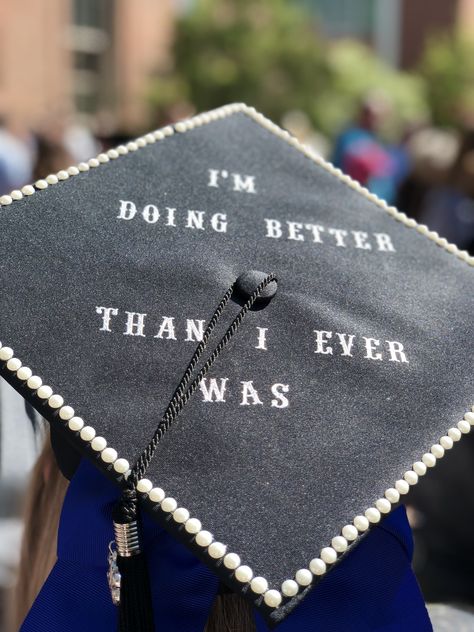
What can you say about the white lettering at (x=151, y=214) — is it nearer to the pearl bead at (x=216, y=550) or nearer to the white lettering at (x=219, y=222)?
the white lettering at (x=219, y=222)

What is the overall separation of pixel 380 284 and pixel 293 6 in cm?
2215

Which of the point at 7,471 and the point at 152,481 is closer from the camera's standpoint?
the point at 152,481

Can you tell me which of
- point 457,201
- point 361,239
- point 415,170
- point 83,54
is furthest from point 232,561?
point 83,54

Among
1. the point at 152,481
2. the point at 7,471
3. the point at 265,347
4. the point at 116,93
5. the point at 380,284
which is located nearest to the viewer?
the point at 152,481

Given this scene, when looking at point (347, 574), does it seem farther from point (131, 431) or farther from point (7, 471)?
point (7, 471)

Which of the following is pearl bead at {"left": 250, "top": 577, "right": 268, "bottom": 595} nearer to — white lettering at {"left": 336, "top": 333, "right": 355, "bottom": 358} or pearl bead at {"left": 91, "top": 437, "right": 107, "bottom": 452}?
pearl bead at {"left": 91, "top": 437, "right": 107, "bottom": 452}

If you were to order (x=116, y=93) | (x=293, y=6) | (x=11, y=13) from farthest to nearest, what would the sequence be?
(x=293, y=6)
(x=116, y=93)
(x=11, y=13)

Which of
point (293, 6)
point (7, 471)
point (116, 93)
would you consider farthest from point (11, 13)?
point (7, 471)

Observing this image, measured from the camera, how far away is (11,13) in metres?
16.8

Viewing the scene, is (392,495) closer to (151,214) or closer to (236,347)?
(236,347)

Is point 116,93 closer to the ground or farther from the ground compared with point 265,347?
closer to the ground

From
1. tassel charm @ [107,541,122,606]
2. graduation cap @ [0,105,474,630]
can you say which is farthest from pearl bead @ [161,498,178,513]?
tassel charm @ [107,541,122,606]

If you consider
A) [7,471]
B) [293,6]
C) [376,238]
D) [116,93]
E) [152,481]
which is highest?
[376,238]

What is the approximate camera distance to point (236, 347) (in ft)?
3.54
